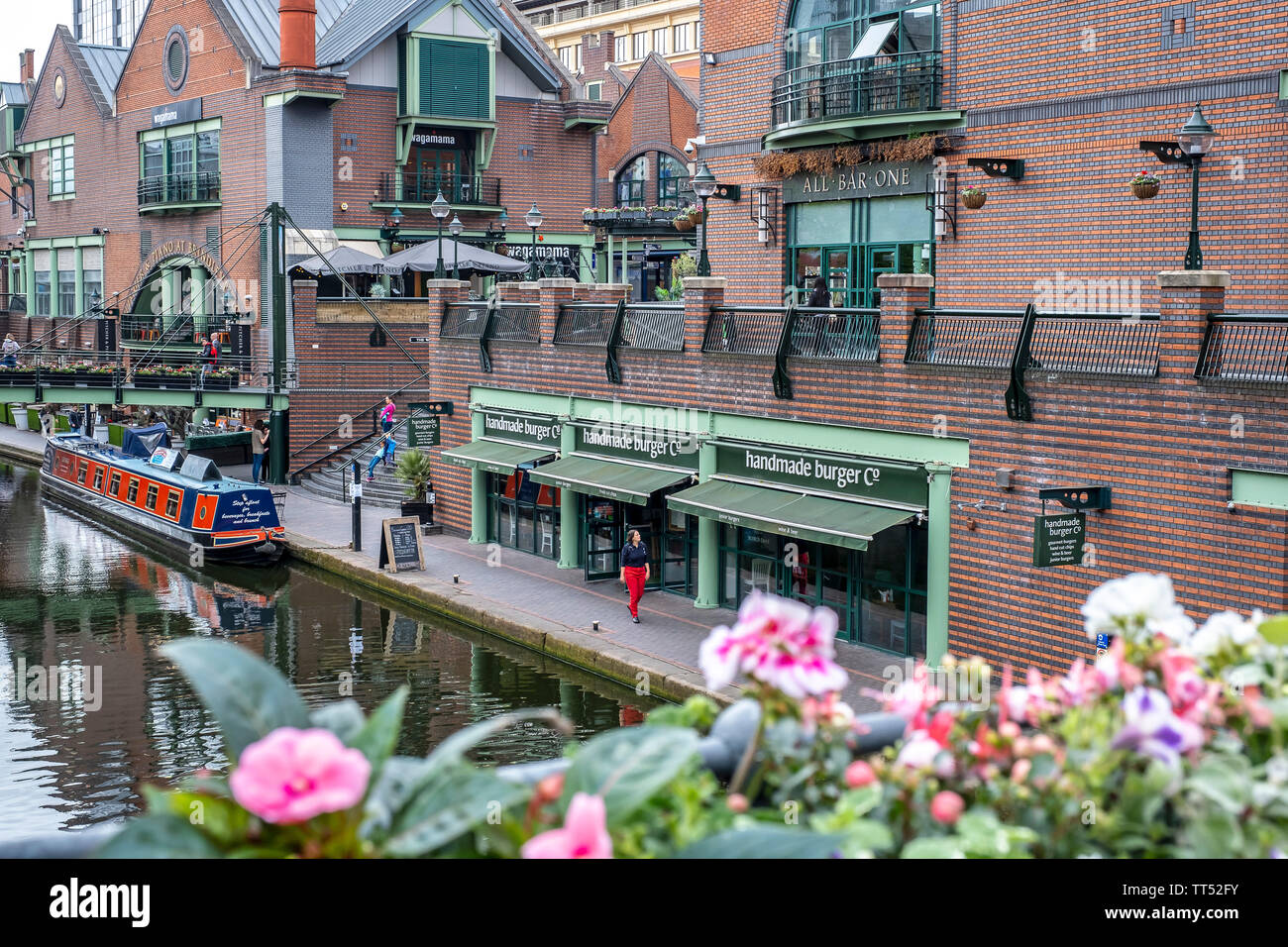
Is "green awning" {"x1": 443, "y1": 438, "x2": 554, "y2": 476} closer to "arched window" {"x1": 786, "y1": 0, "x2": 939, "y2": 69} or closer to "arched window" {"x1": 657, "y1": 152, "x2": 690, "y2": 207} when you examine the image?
"arched window" {"x1": 786, "y1": 0, "x2": 939, "y2": 69}

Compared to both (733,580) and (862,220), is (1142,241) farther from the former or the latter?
(733,580)

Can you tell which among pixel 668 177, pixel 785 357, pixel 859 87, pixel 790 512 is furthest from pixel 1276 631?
pixel 668 177

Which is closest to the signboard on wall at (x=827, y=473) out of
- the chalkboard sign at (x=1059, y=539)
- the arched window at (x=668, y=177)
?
the chalkboard sign at (x=1059, y=539)

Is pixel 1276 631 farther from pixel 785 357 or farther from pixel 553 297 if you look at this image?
pixel 553 297

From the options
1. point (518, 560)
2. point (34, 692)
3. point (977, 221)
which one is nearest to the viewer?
point (34, 692)

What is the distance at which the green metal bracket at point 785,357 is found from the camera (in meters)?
20.0

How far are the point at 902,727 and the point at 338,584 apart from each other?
77.9 ft

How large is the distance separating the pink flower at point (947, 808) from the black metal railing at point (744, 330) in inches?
686

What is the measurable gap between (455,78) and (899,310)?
31237mm

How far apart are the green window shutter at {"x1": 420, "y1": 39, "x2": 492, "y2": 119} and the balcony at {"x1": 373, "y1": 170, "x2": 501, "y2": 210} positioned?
204 cm

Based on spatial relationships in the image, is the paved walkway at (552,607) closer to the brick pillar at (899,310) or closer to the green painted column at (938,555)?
the green painted column at (938,555)

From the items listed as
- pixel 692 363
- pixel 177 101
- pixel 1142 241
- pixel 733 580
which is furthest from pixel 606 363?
pixel 177 101

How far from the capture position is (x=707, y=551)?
2195cm
